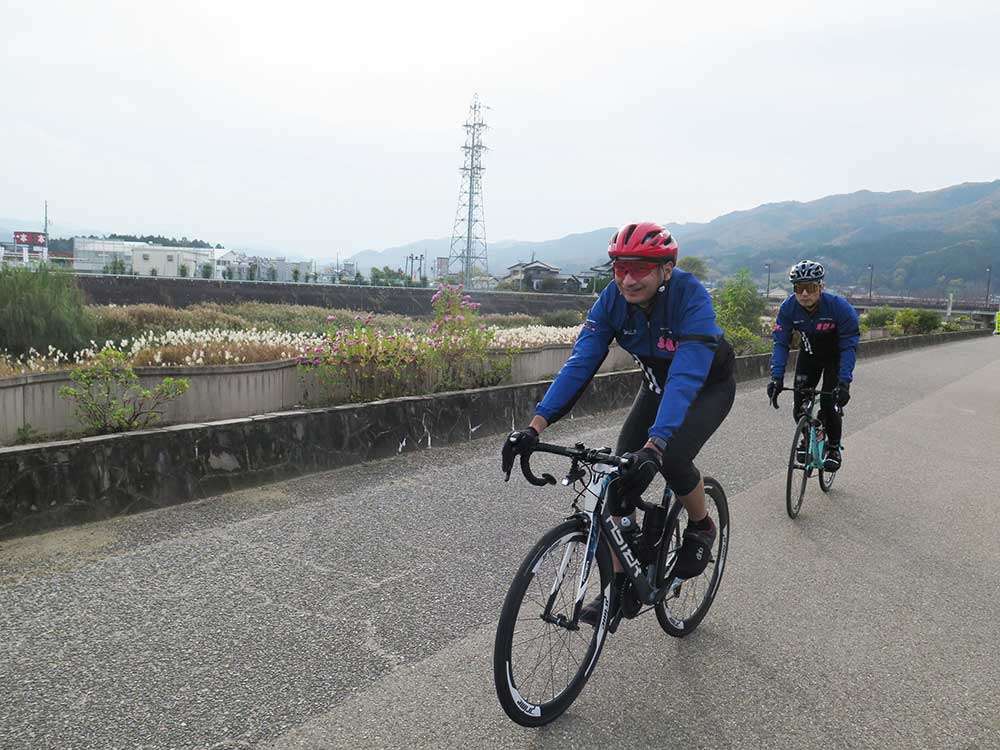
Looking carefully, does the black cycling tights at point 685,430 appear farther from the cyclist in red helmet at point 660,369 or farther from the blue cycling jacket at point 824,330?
the blue cycling jacket at point 824,330

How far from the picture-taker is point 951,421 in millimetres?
12867

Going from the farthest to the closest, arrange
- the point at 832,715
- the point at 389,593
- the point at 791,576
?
1. the point at 791,576
2. the point at 389,593
3. the point at 832,715

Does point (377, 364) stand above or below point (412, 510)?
above

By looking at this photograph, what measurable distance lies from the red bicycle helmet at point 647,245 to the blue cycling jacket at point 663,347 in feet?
0.63

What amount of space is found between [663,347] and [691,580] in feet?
4.62

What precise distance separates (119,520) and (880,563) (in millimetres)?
5485

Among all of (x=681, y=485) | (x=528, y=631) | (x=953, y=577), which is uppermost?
(x=681, y=485)

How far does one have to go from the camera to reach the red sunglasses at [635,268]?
355 cm

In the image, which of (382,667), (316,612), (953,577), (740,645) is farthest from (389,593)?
(953,577)

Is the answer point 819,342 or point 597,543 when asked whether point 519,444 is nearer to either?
point 597,543

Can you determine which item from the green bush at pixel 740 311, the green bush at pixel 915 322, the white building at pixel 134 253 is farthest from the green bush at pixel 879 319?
the white building at pixel 134 253

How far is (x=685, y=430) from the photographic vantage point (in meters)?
3.74

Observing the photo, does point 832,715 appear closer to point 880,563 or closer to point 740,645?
point 740,645

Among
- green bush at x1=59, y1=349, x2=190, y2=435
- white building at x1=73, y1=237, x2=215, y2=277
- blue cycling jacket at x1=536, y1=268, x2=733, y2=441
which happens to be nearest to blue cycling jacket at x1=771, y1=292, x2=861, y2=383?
blue cycling jacket at x1=536, y1=268, x2=733, y2=441
